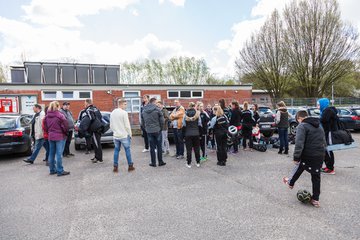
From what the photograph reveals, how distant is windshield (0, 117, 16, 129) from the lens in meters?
7.31

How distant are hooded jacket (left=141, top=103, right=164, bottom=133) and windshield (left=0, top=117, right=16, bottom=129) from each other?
4536mm

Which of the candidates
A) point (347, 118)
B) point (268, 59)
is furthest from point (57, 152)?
point (268, 59)

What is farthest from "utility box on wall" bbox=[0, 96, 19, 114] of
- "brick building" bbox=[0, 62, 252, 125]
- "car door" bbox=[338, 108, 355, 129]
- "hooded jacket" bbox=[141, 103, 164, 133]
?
"car door" bbox=[338, 108, 355, 129]

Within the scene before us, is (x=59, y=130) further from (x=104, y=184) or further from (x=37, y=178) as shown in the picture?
(x=104, y=184)

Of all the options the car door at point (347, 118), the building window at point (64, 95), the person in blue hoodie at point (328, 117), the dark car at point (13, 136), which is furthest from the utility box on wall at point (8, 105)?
the car door at point (347, 118)

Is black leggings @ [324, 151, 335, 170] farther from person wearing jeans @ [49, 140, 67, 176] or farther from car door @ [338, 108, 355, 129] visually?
car door @ [338, 108, 355, 129]

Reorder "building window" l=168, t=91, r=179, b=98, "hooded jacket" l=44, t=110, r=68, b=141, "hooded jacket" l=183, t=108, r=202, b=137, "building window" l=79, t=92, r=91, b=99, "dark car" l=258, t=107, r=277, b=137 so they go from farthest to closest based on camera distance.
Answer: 1. "building window" l=168, t=91, r=179, b=98
2. "building window" l=79, t=92, r=91, b=99
3. "dark car" l=258, t=107, r=277, b=137
4. "hooded jacket" l=183, t=108, r=202, b=137
5. "hooded jacket" l=44, t=110, r=68, b=141

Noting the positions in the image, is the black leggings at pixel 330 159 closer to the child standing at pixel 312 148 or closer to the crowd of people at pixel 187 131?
the crowd of people at pixel 187 131

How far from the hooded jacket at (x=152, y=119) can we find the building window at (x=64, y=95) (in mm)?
15708

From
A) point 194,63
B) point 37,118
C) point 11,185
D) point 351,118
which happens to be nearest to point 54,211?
point 11,185

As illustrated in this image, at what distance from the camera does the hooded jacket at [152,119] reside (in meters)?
6.16

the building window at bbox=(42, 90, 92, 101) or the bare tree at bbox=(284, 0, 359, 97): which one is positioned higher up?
the bare tree at bbox=(284, 0, 359, 97)

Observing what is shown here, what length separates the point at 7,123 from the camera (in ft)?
24.4

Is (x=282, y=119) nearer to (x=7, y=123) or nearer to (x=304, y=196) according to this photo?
(x=304, y=196)
